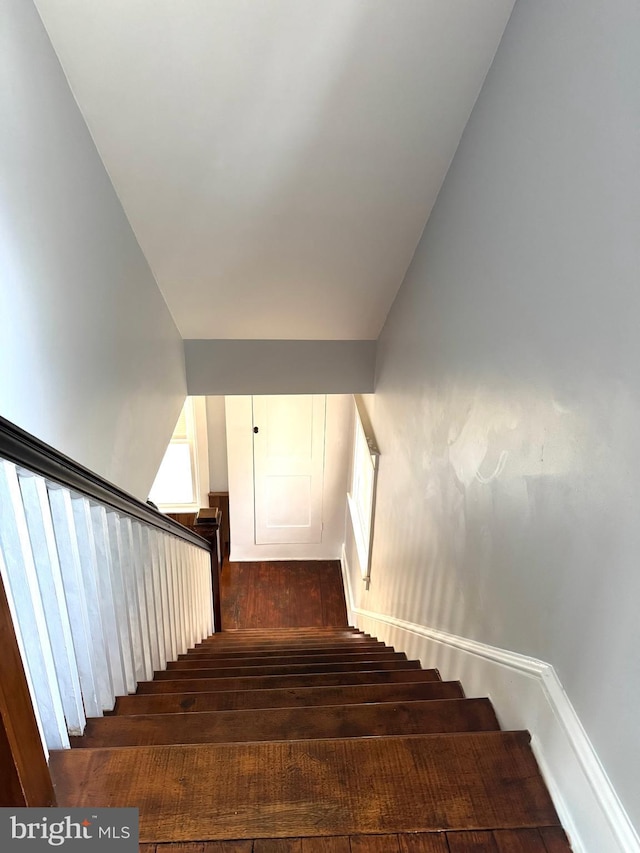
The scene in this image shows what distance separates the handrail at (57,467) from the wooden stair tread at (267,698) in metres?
0.55

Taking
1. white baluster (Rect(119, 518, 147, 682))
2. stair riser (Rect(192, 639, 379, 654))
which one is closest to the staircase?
white baluster (Rect(119, 518, 147, 682))

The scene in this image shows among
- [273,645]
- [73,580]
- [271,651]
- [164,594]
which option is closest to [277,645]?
[273,645]

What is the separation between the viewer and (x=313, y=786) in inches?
43.3

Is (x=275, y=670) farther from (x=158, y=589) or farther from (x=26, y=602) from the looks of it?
(x=26, y=602)

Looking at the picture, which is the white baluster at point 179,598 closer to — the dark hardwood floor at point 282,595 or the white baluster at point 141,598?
the white baluster at point 141,598

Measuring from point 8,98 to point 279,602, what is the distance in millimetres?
4503

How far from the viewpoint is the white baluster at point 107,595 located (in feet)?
4.82

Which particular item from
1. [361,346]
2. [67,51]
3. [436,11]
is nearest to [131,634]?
[67,51]

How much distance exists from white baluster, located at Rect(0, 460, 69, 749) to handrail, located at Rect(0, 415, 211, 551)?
4 cm

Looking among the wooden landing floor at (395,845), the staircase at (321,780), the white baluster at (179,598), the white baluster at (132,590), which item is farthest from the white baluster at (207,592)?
the wooden landing floor at (395,845)

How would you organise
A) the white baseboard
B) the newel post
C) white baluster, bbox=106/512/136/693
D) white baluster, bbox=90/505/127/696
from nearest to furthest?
the newel post
the white baseboard
white baluster, bbox=90/505/127/696
white baluster, bbox=106/512/136/693

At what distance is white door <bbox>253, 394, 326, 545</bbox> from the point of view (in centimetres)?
493

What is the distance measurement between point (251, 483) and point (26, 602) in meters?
4.20

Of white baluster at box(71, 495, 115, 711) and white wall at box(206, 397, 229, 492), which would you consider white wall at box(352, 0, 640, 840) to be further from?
white wall at box(206, 397, 229, 492)
